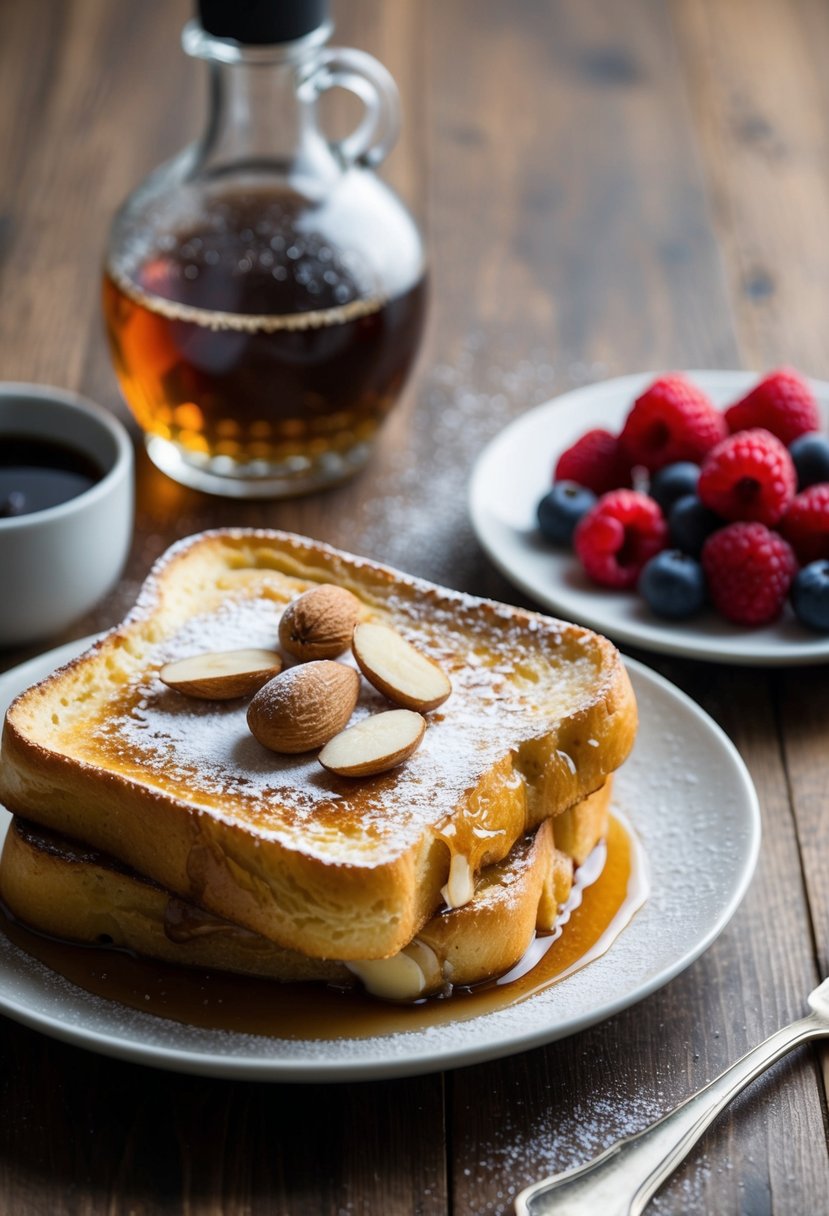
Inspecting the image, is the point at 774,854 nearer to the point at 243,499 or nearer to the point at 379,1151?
the point at 379,1151

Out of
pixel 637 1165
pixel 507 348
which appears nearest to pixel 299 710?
pixel 637 1165

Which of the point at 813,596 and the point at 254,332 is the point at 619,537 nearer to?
the point at 813,596

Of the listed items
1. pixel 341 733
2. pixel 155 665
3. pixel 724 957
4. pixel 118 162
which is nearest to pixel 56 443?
pixel 155 665

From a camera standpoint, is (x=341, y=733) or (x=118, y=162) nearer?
(x=341, y=733)

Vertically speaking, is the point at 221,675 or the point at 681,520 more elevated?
the point at 221,675

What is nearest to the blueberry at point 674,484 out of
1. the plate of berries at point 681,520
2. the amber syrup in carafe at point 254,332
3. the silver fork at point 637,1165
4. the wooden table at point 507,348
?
the plate of berries at point 681,520

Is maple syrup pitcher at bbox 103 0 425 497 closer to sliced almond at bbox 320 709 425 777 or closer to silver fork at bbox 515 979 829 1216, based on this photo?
sliced almond at bbox 320 709 425 777
